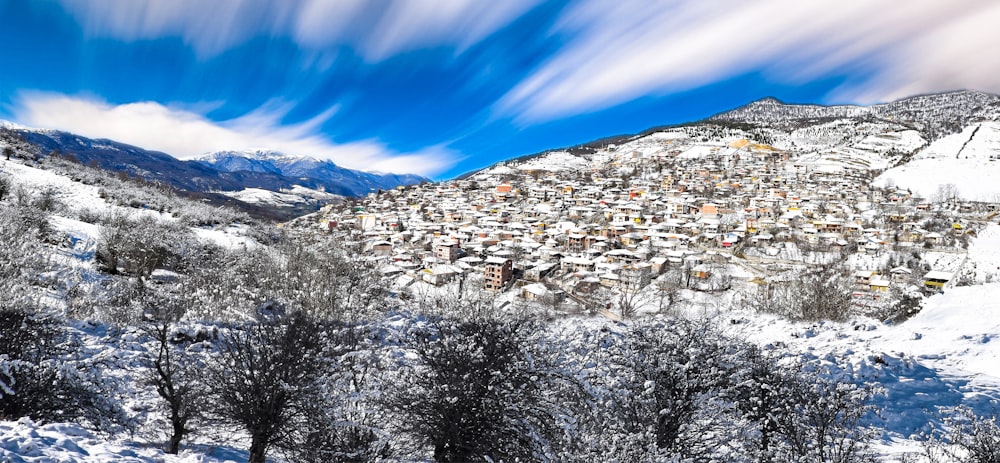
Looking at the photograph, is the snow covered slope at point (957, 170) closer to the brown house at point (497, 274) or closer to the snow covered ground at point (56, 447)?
the brown house at point (497, 274)

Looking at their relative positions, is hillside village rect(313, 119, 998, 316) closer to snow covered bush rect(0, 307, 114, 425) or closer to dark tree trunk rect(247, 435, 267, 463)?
dark tree trunk rect(247, 435, 267, 463)

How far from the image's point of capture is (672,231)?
49.0 m

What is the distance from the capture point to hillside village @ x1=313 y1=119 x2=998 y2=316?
30109 mm

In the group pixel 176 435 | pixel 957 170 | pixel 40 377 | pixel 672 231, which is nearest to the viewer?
pixel 40 377

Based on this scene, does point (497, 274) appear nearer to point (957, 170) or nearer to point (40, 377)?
point (40, 377)

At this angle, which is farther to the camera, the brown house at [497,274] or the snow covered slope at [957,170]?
the snow covered slope at [957,170]

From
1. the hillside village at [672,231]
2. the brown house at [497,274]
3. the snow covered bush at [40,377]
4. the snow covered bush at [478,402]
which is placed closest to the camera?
the snow covered bush at [40,377]

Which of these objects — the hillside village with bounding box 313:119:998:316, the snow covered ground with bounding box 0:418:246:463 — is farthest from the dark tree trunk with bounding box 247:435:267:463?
the hillside village with bounding box 313:119:998:316

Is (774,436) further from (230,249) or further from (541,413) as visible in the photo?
(230,249)

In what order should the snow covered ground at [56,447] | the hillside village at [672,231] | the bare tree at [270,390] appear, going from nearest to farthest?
the snow covered ground at [56,447]
the bare tree at [270,390]
the hillside village at [672,231]

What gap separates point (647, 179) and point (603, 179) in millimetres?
9081

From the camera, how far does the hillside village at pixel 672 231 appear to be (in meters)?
30.1

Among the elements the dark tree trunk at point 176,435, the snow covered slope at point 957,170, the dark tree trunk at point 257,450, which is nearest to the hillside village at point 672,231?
the snow covered slope at point 957,170

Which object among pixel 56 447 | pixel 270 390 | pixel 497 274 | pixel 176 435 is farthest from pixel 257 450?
pixel 497 274
